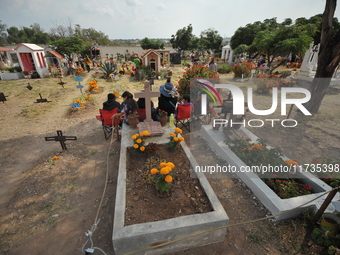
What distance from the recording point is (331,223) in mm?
2369

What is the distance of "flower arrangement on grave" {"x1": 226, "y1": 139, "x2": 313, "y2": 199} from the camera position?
117 inches

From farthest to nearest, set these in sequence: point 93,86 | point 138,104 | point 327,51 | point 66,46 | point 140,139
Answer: point 66,46
point 93,86
point 327,51
point 138,104
point 140,139

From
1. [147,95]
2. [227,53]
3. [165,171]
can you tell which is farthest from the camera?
[227,53]

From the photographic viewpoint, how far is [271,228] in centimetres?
261

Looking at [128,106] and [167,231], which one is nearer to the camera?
[167,231]

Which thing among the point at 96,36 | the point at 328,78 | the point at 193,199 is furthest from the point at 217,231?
the point at 96,36

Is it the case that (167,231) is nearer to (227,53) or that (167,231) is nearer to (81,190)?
(81,190)

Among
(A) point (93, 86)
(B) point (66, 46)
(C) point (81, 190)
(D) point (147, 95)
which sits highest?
(B) point (66, 46)

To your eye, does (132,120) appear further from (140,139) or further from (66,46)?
(66,46)

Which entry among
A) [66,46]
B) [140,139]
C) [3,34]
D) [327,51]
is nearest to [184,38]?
[66,46]

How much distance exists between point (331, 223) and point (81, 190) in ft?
14.1

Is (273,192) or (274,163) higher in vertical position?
(274,163)

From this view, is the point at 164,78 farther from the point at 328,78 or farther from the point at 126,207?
the point at 126,207

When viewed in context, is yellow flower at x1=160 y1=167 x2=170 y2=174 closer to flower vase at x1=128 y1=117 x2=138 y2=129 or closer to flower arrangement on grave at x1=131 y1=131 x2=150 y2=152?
flower arrangement on grave at x1=131 y1=131 x2=150 y2=152
